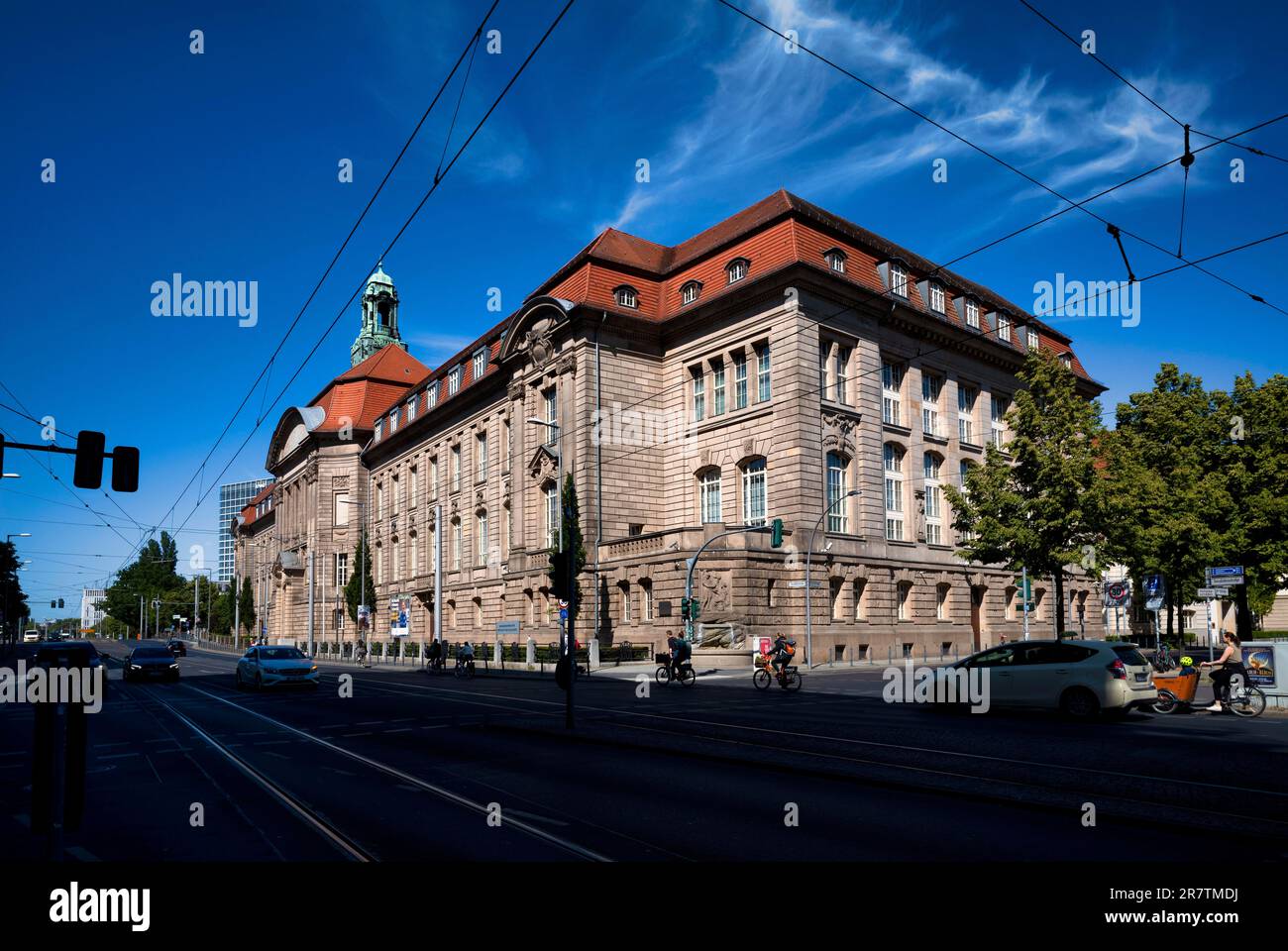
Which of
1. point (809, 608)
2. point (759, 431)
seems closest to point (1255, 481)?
point (809, 608)

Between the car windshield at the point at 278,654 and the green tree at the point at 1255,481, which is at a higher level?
the green tree at the point at 1255,481

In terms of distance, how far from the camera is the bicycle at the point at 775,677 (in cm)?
2689

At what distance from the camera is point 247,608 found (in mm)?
105125

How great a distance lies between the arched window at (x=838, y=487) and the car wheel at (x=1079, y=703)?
26133 mm

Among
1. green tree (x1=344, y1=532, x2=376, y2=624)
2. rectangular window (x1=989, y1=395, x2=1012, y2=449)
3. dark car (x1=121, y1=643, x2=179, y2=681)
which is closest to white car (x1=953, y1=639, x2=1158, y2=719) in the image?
dark car (x1=121, y1=643, x2=179, y2=681)

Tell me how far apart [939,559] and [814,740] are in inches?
1485

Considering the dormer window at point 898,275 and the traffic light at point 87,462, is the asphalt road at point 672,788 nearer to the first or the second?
the traffic light at point 87,462

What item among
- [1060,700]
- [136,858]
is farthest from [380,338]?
[136,858]

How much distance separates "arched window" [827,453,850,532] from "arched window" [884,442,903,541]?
3.61 metres

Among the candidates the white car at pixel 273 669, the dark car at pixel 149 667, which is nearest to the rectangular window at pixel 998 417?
the white car at pixel 273 669

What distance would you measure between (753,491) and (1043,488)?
44.2ft

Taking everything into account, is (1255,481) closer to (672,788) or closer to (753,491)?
(753,491)
